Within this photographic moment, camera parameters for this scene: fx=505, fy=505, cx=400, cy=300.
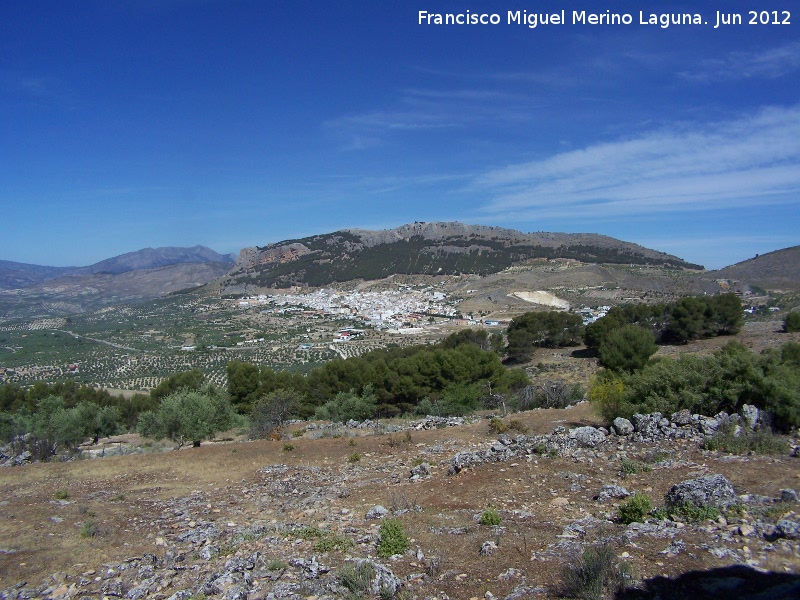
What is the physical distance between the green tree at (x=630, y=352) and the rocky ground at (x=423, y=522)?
1624cm

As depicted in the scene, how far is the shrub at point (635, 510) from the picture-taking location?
340 inches

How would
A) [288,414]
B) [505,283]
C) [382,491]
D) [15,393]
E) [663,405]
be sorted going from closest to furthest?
1. [382,491]
2. [663,405]
3. [288,414]
4. [15,393]
5. [505,283]

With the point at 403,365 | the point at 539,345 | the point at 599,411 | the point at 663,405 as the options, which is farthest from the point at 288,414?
the point at 539,345

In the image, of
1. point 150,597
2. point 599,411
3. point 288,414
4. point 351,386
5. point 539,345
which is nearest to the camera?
point 150,597

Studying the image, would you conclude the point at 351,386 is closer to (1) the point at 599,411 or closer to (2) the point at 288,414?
(2) the point at 288,414

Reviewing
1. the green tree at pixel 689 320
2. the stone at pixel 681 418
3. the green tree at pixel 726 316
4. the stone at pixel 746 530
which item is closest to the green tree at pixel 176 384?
the stone at pixel 681 418

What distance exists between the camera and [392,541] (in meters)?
8.51

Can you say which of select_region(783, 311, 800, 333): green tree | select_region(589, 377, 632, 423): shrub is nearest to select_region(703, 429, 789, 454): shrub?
select_region(589, 377, 632, 423): shrub

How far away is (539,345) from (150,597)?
168ft

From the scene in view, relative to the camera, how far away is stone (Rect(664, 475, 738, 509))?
8477 millimetres

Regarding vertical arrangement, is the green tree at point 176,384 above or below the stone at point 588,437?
below

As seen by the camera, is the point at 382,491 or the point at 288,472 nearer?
the point at 382,491

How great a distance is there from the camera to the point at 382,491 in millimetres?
12953

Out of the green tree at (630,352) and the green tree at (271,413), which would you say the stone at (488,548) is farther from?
the green tree at (630,352)
